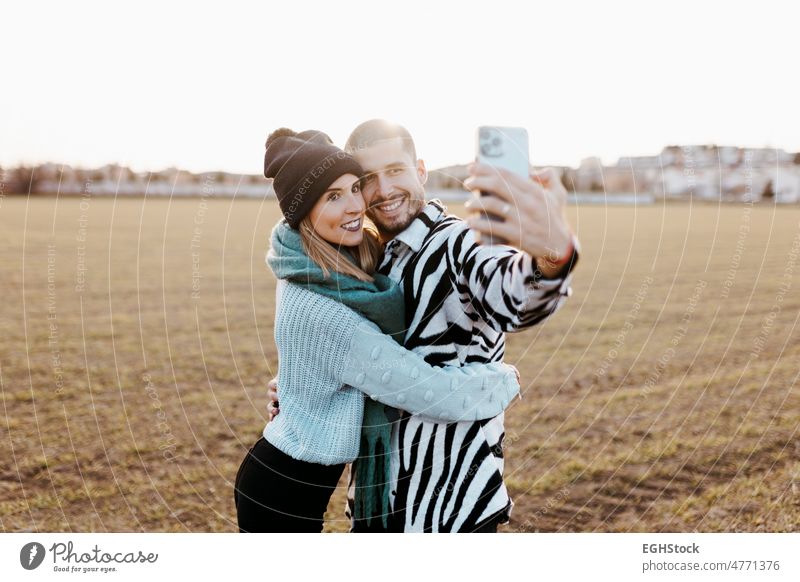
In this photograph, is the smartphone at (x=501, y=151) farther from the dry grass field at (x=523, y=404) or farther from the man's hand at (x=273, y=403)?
the dry grass field at (x=523, y=404)

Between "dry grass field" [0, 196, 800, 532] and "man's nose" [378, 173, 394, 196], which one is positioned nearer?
"man's nose" [378, 173, 394, 196]

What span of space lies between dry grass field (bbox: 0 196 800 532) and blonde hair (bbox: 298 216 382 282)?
1.95m

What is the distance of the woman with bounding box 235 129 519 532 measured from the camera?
2141 millimetres

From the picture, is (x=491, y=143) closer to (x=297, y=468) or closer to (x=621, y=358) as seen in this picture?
(x=297, y=468)

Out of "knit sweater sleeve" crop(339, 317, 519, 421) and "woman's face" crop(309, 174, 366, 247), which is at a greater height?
"woman's face" crop(309, 174, 366, 247)

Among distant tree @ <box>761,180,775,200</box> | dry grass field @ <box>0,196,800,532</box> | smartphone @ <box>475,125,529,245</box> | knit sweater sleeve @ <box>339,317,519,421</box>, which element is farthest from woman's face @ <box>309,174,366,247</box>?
distant tree @ <box>761,180,775,200</box>

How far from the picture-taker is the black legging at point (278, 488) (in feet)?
7.43

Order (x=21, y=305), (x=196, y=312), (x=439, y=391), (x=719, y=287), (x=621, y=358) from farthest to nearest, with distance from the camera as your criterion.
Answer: (x=719, y=287)
(x=21, y=305)
(x=196, y=312)
(x=621, y=358)
(x=439, y=391)

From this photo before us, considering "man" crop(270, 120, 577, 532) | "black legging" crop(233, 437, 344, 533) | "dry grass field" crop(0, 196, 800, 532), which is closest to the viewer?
"man" crop(270, 120, 577, 532)

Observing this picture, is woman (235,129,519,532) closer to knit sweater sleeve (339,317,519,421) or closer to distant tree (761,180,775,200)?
knit sweater sleeve (339,317,519,421)

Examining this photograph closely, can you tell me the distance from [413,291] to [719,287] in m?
10.6

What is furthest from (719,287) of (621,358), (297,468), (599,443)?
(297,468)

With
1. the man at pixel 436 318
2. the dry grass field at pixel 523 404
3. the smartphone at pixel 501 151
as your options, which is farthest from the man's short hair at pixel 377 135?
the dry grass field at pixel 523 404

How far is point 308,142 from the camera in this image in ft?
7.18
